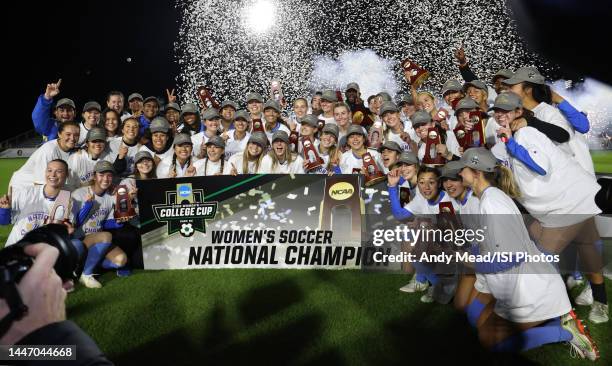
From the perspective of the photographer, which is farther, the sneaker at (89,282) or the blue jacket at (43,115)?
the blue jacket at (43,115)

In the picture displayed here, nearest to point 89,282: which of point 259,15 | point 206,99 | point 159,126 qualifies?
point 159,126

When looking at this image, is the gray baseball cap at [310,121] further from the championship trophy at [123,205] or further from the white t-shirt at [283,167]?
the championship trophy at [123,205]

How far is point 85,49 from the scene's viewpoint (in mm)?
33406

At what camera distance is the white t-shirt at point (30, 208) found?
5684 millimetres

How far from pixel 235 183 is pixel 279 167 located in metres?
0.91

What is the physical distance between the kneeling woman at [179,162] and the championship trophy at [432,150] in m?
3.34

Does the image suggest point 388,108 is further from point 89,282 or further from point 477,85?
point 89,282

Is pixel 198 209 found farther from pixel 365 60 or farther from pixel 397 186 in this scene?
pixel 365 60

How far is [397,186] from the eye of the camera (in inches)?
213

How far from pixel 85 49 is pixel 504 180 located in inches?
1407

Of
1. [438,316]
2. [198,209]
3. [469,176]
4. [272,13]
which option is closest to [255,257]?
[198,209]

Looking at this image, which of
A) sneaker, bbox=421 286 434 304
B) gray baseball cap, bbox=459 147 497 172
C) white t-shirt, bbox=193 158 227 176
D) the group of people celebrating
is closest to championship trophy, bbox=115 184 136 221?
the group of people celebrating

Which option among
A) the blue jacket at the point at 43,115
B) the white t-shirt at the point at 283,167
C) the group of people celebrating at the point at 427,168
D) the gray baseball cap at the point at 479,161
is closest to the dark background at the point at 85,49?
the blue jacket at the point at 43,115

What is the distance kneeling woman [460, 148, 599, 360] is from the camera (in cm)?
354
